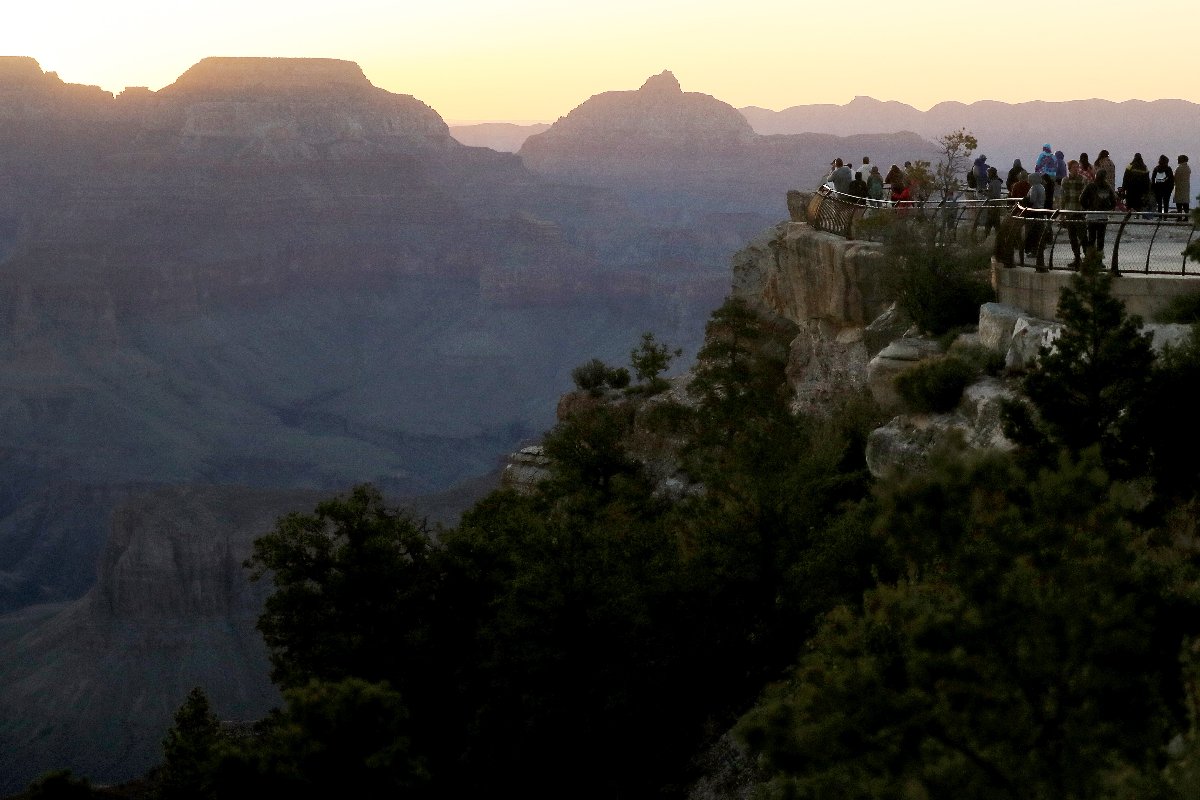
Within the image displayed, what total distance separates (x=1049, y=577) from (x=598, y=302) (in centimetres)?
16634

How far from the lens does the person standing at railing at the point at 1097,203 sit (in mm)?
21250

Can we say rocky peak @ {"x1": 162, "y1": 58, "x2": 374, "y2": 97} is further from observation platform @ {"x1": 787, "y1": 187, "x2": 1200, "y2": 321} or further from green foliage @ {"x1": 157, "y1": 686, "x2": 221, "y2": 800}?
green foliage @ {"x1": 157, "y1": 686, "x2": 221, "y2": 800}

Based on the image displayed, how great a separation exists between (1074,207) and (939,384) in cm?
460

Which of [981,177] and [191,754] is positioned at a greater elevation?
[981,177]

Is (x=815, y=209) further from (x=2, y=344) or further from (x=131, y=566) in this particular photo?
(x=2, y=344)

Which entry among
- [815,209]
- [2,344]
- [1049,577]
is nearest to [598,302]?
[2,344]

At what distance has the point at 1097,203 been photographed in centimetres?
2258

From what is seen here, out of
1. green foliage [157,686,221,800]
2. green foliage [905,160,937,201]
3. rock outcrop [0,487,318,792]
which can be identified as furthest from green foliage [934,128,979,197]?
rock outcrop [0,487,318,792]

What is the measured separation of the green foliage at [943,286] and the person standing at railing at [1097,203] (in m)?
2.36

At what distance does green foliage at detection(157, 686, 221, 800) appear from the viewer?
1941 cm

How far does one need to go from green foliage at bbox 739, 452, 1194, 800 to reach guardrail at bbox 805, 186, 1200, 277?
7.51m

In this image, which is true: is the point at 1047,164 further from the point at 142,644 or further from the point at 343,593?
the point at 142,644

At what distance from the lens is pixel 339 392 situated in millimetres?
156125

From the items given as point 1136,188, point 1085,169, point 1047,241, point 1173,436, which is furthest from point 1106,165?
point 1173,436
